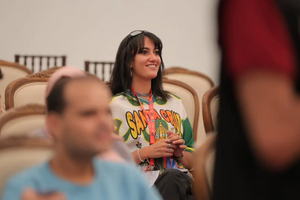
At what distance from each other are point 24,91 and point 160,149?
835mm

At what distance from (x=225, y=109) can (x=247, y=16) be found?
0.13 meters

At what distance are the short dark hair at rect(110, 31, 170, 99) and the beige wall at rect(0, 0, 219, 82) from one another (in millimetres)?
5107

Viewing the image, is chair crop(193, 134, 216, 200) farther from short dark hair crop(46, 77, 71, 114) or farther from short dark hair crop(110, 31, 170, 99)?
short dark hair crop(110, 31, 170, 99)

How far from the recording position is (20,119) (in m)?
1.36

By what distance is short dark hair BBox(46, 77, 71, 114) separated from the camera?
0.77m

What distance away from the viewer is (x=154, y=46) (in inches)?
93.7

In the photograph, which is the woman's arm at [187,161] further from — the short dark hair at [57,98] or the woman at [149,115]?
the short dark hair at [57,98]

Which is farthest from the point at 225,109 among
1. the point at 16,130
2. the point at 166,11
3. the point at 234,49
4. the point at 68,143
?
the point at 166,11

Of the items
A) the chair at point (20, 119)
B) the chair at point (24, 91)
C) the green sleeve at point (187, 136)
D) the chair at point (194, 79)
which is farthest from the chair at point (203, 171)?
the chair at point (194, 79)

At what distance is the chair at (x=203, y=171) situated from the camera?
3.49 feet

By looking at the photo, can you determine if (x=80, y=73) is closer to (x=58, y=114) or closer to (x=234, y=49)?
(x=58, y=114)

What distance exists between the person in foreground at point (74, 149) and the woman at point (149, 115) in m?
1.19

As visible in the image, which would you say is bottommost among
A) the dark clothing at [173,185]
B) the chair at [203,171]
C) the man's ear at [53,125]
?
the dark clothing at [173,185]

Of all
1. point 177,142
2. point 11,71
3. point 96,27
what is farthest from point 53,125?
point 96,27
